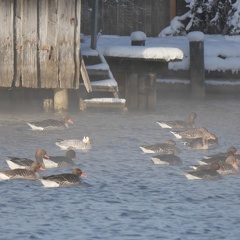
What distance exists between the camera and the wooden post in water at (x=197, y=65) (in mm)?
29853

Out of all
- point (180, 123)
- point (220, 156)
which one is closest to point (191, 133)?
point (180, 123)

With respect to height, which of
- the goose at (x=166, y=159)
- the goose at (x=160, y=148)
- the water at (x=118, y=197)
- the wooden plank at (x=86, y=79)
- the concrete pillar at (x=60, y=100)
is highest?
the wooden plank at (x=86, y=79)

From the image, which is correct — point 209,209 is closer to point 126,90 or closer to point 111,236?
point 111,236

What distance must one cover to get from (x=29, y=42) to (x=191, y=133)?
4.40 m

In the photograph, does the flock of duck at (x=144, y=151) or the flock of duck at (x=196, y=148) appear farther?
the flock of duck at (x=196, y=148)

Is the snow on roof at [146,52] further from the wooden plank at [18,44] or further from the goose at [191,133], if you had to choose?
the goose at [191,133]

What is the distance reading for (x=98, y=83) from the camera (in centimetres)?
2642

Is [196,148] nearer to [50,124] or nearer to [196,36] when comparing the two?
[50,124]

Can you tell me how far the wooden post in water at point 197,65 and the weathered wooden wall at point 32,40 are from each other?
196 inches

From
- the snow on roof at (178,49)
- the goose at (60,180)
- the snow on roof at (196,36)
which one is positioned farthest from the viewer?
the snow on roof at (196,36)

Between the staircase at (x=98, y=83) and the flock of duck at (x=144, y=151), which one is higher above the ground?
the staircase at (x=98, y=83)

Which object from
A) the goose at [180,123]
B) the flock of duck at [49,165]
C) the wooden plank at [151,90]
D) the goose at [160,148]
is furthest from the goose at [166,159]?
the wooden plank at [151,90]

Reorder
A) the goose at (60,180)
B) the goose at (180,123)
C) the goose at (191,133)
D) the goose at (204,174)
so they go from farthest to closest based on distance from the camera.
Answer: the goose at (180,123) < the goose at (191,133) < the goose at (204,174) < the goose at (60,180)

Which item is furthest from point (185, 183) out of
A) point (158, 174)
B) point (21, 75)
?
point (21, 75)
